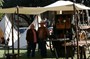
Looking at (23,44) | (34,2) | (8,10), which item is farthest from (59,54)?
(34,2)

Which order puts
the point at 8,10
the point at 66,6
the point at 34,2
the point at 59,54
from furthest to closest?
the point at 34,2, the point at 59,54, the point at 8,10, the point at 66,6

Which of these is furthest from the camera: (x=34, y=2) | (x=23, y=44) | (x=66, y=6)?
(x=34, y=2)

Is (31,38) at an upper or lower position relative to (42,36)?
lower

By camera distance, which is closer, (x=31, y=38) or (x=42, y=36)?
(x=42, y=36)

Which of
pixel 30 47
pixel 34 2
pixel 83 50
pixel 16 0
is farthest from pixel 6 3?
pixel 83 50

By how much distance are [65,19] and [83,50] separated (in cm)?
376

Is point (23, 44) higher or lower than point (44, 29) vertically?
lower

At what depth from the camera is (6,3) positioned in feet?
207

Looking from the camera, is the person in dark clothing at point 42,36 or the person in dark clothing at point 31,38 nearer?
the person in dark clothing at point 42,36

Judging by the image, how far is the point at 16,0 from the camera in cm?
6212

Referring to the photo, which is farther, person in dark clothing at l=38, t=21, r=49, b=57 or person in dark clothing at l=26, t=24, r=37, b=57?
person in dark clothing at l=26, t=24, r=37, b=57

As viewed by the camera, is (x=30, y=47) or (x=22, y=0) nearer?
(x=30, y=47)

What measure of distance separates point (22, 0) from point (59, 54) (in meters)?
42.6

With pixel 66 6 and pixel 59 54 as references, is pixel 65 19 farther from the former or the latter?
pixel 66 6
